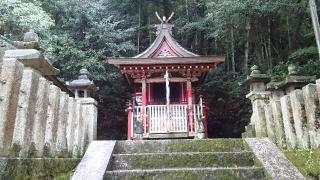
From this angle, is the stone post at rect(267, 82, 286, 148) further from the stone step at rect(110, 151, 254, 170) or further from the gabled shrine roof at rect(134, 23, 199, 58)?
the gabled shrine roof at rect(134, 23, 199, 58)

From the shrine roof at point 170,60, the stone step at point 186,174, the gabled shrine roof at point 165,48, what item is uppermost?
the gabled shrine roof at point 165,48

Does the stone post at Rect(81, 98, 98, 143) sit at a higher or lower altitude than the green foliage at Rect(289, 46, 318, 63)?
lower

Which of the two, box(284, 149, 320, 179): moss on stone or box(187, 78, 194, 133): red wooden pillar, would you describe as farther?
box(187, 78, 194, 133): red wooden pillar

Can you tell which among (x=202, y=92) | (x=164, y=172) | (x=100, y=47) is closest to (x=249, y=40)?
(x=202, y=92)

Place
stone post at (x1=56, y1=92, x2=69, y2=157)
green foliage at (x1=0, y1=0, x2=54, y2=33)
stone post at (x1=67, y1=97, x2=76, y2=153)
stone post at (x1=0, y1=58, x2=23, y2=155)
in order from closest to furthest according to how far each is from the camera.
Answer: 1. stone post at (x1=0, y1=58, x2=23, y2=155)
2. stone post at (x1=56, y1=92, x2=69, y2=157)
3. stone post at (x1=67, y1=97, x2=76, y2=153)
4. green foliage at (x1=0, y1=0, x2=54, y2=33)

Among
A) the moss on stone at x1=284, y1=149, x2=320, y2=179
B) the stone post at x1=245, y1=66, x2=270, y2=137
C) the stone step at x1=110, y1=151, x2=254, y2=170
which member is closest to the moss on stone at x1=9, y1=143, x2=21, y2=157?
the stone step at x1=110, y1=151, x2=254, y2=170

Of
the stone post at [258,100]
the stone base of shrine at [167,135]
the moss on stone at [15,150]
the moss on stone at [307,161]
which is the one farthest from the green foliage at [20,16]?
the moss on stone at [307,161]

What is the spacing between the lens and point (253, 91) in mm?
6828

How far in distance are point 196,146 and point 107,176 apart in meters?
1.64

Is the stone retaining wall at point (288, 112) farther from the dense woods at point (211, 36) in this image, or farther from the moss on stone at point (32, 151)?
the dense woods at point (211, 36)

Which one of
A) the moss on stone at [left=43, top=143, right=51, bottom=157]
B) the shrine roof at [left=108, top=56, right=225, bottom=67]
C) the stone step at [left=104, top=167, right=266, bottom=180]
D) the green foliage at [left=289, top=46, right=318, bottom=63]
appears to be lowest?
the stone step at [left=104, top=167, right=266, bottom=180]

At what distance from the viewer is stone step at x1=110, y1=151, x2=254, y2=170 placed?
4.39m

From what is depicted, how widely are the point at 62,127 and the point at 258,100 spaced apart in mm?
3886

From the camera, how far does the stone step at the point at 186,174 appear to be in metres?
3.87
